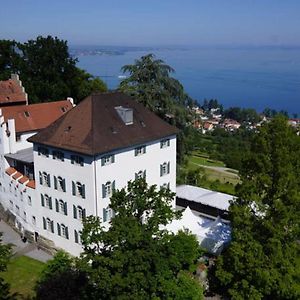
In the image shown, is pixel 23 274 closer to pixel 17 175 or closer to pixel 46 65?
pixel 17 175

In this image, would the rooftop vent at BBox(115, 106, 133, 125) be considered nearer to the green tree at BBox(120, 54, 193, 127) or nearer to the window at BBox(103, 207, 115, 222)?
the window at BBox(103, 207, 115, 222)

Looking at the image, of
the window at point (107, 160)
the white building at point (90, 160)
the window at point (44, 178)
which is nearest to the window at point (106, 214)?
the white building at point (90, 160)

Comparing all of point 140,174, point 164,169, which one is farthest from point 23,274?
point 164,169

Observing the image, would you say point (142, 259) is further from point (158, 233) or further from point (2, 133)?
point (2, 133)

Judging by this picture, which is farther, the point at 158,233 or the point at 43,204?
the point at 43,204

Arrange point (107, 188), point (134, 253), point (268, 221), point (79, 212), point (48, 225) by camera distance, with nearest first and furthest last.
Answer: point (134, 253)
point (268, 221)
point (107, 188)
point (79, 212)
point (48, 225)

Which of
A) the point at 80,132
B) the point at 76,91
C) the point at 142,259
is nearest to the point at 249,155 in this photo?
the point at 142,259

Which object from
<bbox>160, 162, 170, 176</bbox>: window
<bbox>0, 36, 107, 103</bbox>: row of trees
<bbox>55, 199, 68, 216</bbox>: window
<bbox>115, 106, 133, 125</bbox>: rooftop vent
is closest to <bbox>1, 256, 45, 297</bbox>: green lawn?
<bbox>55, 199, 68, 216</bbox>: window

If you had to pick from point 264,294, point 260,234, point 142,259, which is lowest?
point 264,294
